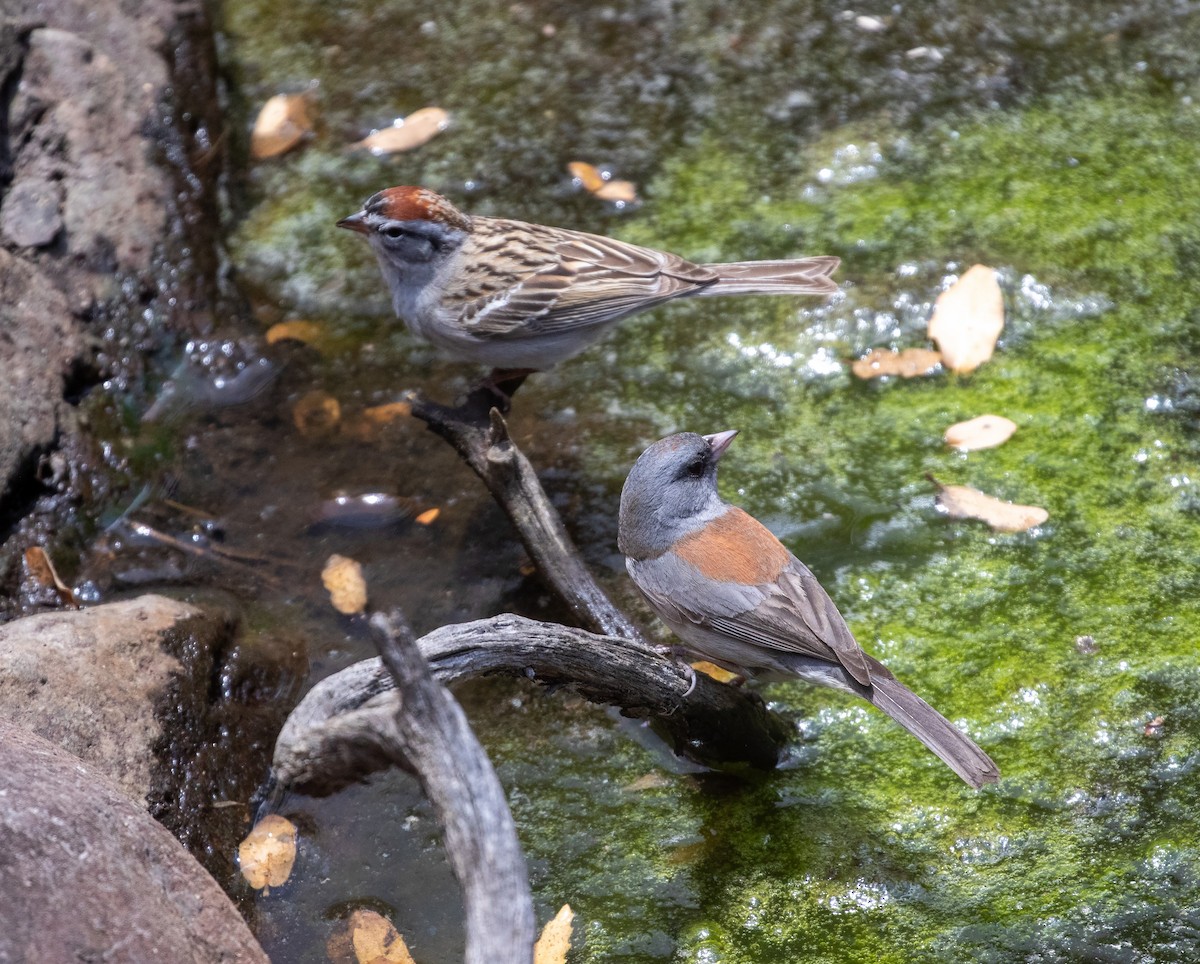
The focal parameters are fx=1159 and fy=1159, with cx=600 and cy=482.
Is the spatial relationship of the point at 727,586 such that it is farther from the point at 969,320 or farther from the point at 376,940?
the point at 969,320

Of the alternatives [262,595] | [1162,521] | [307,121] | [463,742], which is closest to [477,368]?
[262,595]

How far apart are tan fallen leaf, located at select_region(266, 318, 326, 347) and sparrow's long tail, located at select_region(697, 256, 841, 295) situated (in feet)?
5.67

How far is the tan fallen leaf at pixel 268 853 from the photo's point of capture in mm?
3275

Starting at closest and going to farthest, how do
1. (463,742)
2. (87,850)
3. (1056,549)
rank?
1. (463,742)
2. (87,850)
3. (1056,549)

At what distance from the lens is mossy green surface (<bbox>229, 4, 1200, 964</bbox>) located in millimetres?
3164

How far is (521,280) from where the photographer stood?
4422 millimetres

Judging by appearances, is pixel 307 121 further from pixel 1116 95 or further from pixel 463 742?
pixel 463 742

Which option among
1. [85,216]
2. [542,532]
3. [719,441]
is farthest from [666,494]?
[85,216]

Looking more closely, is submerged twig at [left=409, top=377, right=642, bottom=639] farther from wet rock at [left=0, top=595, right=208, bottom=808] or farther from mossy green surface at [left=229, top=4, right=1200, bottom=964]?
wet rock at [left=0, top=595, right=208, bottom=808]

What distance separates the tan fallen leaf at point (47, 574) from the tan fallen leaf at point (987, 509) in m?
3.06

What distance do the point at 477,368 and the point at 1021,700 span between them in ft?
8.51

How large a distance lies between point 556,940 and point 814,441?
6.95ft

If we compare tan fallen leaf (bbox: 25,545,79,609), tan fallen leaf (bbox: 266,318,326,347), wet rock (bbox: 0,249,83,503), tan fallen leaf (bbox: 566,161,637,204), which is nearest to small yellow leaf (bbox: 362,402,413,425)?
tan fallen leaf (bbox: 266,318,326,347)

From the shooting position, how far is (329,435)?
464 cm
